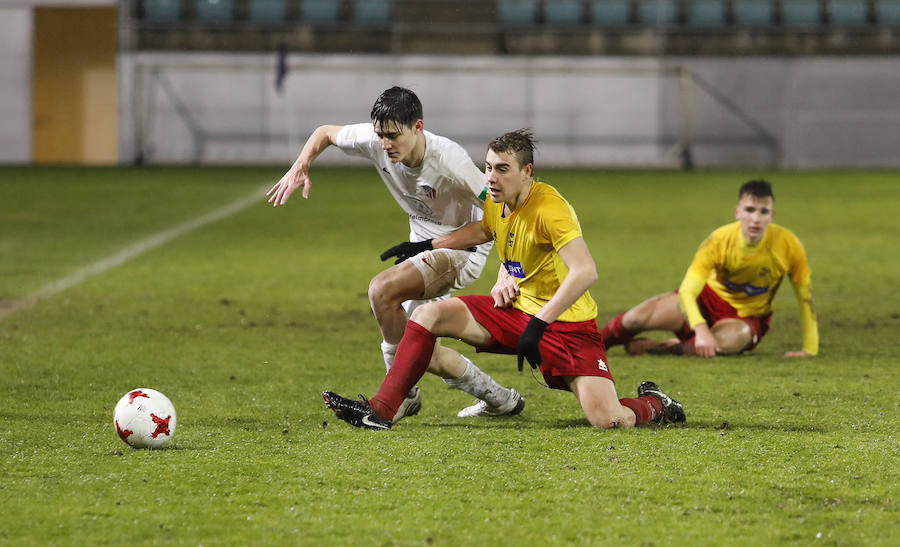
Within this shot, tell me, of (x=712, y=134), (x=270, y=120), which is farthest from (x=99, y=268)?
(x=712, y=134)

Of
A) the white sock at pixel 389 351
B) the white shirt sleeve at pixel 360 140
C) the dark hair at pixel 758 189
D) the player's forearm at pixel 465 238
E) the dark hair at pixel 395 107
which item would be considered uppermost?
the dark hair at pixel 395 107

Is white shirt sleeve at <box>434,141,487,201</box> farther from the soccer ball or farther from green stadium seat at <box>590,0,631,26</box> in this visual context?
green stadium seat at <box>590,0,631,26</box>

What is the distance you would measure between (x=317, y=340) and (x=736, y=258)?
2.88 m

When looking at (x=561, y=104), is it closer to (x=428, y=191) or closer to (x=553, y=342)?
(x=428, y=191)

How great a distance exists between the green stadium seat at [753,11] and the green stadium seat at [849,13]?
163 centimetres

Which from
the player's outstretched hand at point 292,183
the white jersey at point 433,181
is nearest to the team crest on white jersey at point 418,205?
the white jersey at point 433,181

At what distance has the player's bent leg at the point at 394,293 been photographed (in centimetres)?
608

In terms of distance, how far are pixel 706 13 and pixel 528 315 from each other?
26.6m

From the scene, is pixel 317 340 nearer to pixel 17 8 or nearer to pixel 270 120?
pixel 270 120

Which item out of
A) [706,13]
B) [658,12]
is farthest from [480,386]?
[706,13]

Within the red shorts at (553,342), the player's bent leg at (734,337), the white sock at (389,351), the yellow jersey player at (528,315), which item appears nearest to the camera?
the yellow jersey player at (528,315)

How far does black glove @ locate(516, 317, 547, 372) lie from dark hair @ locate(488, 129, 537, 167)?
2.33 ft

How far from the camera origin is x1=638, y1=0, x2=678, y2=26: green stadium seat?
30.6 meters

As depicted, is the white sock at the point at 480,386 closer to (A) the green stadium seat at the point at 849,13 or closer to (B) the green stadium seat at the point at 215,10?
(B) the green stadium seat at the point at 215,10
